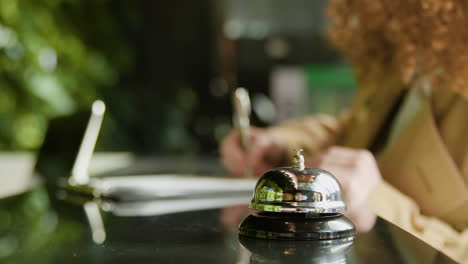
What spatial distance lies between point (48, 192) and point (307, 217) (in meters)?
0.81

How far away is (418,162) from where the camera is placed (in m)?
1.08

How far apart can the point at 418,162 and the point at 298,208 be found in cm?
58

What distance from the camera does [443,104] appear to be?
1.16 m

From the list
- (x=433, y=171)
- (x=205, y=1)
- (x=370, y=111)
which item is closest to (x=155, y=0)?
(x=205, y=1)

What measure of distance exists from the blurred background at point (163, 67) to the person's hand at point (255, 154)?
2142 mm

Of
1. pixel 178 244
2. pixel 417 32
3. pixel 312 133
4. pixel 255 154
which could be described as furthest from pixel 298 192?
pixel 312 133

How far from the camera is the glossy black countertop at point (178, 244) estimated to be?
49cm

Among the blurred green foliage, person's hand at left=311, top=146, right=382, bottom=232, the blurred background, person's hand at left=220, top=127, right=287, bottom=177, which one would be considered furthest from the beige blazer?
the blurred green foliage

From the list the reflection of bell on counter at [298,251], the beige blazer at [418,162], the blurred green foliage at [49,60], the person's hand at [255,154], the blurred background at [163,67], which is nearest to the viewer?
the reflection of bell on counter at [298,251]

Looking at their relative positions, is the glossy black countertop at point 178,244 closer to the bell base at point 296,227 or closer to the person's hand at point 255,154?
the bell base at point 296,227

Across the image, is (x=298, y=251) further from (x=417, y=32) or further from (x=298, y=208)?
(x=417, y=32)

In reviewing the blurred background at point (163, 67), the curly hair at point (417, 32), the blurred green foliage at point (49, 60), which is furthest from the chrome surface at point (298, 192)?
the blurred green foliage at point (49, 60)

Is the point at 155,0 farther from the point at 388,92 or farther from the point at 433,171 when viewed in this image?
the point at 433,171

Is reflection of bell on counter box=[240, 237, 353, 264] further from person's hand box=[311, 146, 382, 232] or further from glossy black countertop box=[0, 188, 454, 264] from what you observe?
person's hand box=[311, 146, 382, 232]
